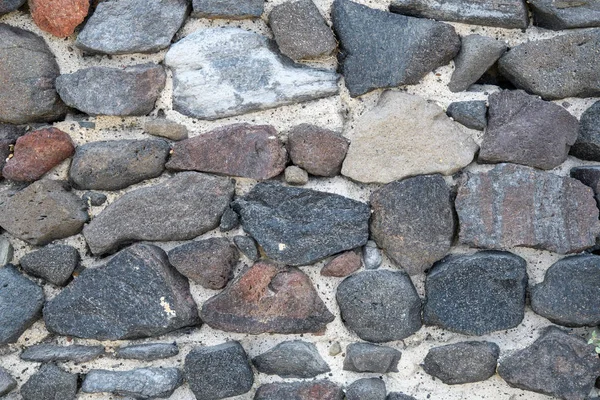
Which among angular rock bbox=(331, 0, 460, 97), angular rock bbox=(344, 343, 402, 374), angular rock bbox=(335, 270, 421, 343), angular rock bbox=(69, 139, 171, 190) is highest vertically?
angular rock bbox=(331, 0, 460, 97)

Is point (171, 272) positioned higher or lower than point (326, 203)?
lower

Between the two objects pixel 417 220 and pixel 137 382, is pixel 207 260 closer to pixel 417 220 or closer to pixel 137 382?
pixel 137 382

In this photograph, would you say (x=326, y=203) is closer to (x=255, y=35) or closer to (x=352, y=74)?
(x=352, y=74)

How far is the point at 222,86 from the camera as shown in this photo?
1.49m

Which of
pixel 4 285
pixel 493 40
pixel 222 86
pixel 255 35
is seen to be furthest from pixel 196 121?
pixel 493 40

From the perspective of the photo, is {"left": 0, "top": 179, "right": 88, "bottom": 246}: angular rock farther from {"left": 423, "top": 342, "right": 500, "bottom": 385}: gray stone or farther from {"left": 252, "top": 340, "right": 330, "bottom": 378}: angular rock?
{"left": 423, "top": 342, "right": 500, "bottom": 385}: gray stone

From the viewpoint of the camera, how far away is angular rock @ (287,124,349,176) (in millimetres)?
1460

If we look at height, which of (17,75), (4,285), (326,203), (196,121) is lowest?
(4,285)

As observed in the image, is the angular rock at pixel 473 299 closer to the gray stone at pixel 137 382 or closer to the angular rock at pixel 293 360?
the angular rock at pixel 293 360

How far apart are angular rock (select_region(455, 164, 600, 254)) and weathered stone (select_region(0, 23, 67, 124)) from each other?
97 cm

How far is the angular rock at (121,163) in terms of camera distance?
1.48 metres

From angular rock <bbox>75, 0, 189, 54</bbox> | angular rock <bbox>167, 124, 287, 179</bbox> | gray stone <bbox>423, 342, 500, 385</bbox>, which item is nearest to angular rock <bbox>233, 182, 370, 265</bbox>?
angular rock <bbox>167, 124, 287, 179</bbox>

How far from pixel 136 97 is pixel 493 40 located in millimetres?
813

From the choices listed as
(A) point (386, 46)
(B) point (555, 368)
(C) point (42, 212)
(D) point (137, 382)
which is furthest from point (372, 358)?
(C) point (42, 212)
